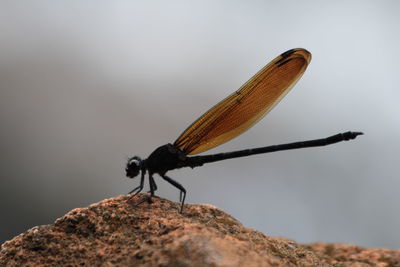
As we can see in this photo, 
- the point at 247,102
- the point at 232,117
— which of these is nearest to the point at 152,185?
the point at 232,117

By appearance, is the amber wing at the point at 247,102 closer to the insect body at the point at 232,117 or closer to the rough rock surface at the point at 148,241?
the insect body at the point at 232,117

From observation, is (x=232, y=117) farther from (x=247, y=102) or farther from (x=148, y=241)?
(x=148, y=241)

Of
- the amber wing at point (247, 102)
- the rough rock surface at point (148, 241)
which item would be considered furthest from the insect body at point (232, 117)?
the rough rock surface at point (148, 241)

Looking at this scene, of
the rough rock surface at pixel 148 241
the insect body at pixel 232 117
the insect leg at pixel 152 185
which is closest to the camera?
the rough rock surface at pixel 148 241

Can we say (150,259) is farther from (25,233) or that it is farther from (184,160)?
(184,160)

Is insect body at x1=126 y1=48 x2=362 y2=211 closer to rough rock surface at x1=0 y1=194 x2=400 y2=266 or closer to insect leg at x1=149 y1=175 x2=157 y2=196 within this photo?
insect leg at x1=149 y1=175 x2=157 y2=196

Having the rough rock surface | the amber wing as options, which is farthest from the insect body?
the rough rock surface

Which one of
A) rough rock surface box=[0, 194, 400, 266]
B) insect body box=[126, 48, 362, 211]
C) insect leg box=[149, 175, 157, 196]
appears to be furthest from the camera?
insect body box=[126, 48, 362, 211]

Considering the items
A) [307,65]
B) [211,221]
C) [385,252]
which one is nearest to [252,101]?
[307,65]
